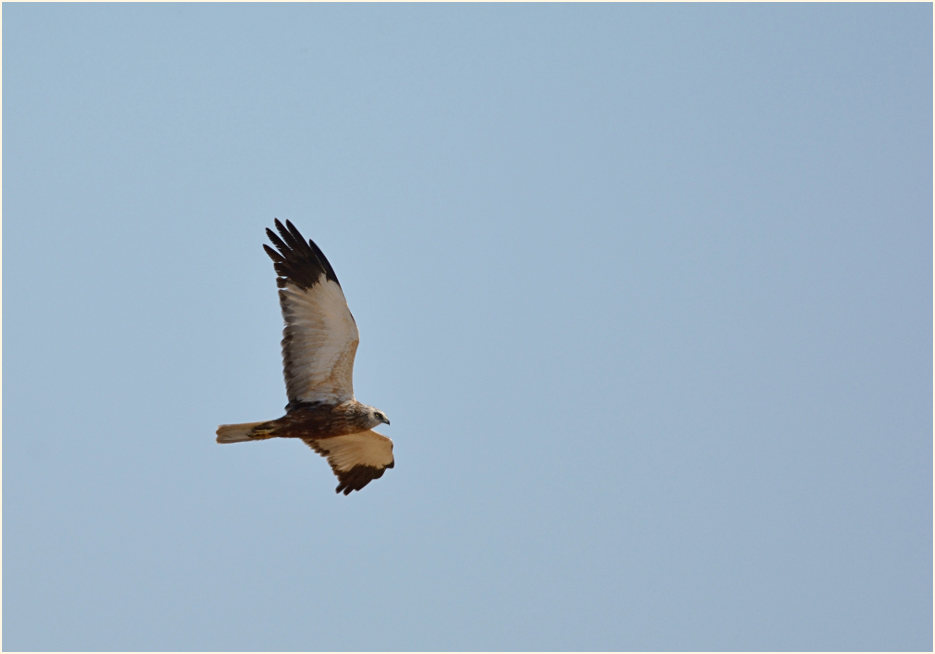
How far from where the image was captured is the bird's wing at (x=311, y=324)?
64.6ft

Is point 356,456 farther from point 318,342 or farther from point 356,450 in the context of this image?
point 318,342

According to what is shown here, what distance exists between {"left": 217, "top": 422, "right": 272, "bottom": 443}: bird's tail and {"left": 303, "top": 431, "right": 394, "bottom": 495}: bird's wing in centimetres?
220

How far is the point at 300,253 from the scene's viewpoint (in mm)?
19906

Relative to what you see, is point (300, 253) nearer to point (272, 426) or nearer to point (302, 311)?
point (302, 311)

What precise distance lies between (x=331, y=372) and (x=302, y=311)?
959mm

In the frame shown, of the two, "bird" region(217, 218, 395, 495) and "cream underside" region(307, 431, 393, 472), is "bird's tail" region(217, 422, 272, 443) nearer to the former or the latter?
"bird" region(217, 218, 395, 495)

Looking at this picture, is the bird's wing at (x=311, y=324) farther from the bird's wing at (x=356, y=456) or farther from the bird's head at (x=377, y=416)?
the bird's wing at (x=356, y=456)

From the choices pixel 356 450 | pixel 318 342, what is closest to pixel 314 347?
pixel 318 342

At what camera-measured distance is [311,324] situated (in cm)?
1977

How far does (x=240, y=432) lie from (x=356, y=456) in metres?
3.17

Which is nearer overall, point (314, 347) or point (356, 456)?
point (314, 347)

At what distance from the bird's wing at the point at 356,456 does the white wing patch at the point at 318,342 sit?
4.99 ft

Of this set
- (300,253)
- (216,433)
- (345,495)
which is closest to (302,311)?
(300,253)

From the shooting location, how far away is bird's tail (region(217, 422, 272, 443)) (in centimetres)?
1892
